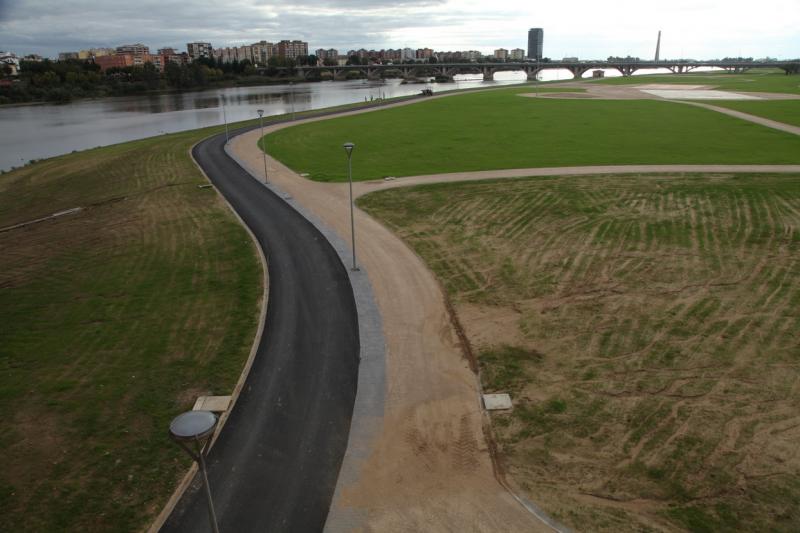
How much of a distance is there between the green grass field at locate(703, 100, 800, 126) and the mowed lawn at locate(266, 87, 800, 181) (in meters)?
5.11

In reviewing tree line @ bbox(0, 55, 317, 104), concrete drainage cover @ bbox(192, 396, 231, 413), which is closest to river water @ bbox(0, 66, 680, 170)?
tree line @ bbox(0, 55, 317, 104)

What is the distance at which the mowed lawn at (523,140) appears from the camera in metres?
41.6

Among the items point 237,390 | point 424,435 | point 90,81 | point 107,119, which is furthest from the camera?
point 90,81

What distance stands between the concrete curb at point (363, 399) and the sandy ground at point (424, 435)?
6.5 inches

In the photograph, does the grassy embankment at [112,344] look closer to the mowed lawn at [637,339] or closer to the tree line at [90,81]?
the mowed lawn at [637,339]

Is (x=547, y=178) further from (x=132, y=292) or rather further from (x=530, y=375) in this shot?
(x=132, y=292)

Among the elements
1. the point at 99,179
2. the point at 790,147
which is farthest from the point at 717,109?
the point at 99,179

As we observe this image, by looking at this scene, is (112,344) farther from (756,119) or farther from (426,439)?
(756,119)

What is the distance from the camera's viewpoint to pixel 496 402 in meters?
15.2

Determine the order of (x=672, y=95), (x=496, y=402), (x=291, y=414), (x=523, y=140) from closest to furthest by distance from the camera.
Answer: (x=291, y=414) < (x=496, y=402) < (x=523, y=140) < (x=672, y=95)

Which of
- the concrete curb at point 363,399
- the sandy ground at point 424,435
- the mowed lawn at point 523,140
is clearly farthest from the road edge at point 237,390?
the mowed lawn at point 523,140

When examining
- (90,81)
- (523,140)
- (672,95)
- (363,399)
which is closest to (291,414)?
(363,399)

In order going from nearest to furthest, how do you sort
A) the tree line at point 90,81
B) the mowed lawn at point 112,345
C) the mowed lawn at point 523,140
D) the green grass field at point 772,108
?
the mowed lawn at point 112,345
the mowed lawn at point 523,140
the green grass field at point 772,108
the tree line at point 90,81

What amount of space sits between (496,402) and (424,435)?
94.5 inches
